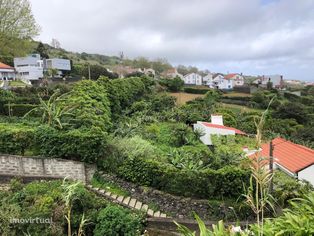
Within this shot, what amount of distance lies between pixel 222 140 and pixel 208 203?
849cm

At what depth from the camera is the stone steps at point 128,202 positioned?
10094mm

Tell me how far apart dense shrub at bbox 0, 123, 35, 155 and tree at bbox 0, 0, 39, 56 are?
14.4 meters

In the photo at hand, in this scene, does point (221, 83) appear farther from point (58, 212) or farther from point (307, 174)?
point (58, 212)

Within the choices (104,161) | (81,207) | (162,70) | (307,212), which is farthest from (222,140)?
(162,70)

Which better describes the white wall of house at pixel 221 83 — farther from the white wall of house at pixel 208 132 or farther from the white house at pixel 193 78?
the white wall of house at pixel 208 132

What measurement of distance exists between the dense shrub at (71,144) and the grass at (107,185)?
29.0 inches

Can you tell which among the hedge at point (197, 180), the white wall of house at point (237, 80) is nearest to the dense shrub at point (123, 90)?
the hedge at point (197, 180)

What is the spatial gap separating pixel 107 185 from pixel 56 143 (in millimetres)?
2529

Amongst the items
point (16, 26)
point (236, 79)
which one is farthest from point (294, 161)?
point (236, 79)

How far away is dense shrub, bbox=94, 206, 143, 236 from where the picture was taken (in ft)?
27.9

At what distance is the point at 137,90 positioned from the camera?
28125 millimetres

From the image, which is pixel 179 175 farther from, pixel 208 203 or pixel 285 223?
pixel 285 223

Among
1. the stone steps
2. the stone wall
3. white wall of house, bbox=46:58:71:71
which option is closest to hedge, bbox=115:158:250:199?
the stone steps

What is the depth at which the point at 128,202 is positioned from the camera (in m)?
10.4
